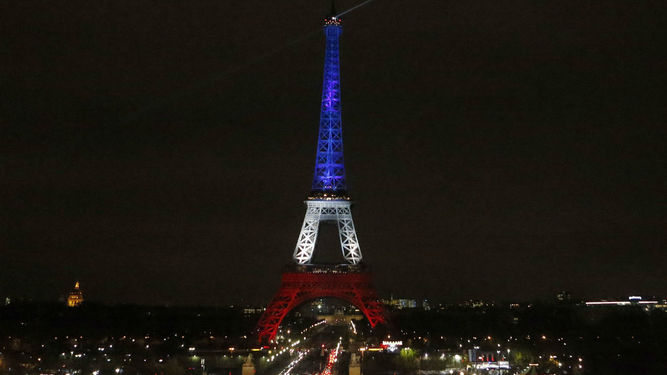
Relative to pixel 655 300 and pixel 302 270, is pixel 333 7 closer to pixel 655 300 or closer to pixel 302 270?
pixel 302 270

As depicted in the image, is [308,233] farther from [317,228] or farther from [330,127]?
[330,127]

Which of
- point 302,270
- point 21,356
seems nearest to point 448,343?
point 302,270

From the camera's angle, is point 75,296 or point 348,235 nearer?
point 348,235

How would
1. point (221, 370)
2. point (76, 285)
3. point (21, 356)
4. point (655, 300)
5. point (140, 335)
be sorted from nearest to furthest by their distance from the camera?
point (221, 370) < point (21, 356) < point (140, 335) < point (76, 285) < point (655, 300)

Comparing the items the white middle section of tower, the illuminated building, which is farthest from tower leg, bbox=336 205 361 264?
the illuminated building

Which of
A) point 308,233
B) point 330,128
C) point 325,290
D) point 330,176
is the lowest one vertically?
point 325,290

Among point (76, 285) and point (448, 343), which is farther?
point (76, 285)

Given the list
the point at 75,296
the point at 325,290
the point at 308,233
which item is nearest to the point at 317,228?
the point at 308,233

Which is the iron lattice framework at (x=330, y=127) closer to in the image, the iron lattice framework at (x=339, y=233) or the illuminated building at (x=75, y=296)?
the iron lattice framework at (x=339, y=233)
